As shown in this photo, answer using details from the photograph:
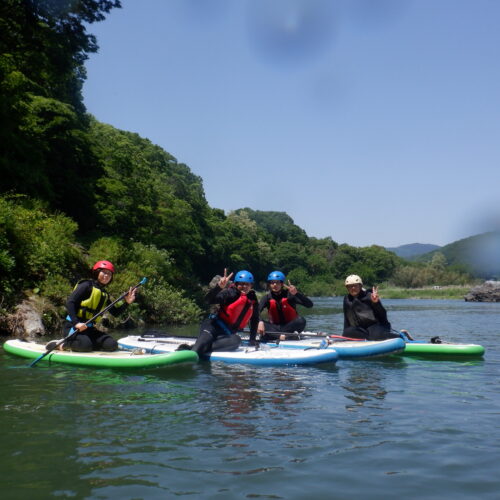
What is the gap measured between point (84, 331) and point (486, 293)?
47.0m

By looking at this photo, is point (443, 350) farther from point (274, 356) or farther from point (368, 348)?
point (274, 356)

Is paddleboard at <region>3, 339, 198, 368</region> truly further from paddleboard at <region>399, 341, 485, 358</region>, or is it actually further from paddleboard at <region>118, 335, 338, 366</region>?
paddleboard at <region>399, 341, 485, 358</region>

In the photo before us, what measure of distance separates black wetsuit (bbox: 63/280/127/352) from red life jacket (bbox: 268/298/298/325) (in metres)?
3.06

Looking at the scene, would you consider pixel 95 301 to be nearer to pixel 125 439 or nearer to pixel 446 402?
pixel 125 439

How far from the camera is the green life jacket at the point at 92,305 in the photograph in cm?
794

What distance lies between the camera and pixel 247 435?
429 cm

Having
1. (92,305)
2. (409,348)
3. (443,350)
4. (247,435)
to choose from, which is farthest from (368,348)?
(247,435)

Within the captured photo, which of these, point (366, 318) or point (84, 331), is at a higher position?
point (366, 318)

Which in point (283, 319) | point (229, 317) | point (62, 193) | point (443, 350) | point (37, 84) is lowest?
point (443, 350)

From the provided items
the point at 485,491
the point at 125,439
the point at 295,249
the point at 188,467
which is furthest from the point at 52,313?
the point at 295,249

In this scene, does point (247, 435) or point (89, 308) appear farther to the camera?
point (89, 308)

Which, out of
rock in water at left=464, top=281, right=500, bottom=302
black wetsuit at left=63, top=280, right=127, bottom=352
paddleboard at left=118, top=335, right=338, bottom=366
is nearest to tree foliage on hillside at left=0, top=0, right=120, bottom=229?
black wetsuit at left=63, top=280, right=127, bottom=352

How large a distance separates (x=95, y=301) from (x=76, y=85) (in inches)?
909

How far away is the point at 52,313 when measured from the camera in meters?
12.4
